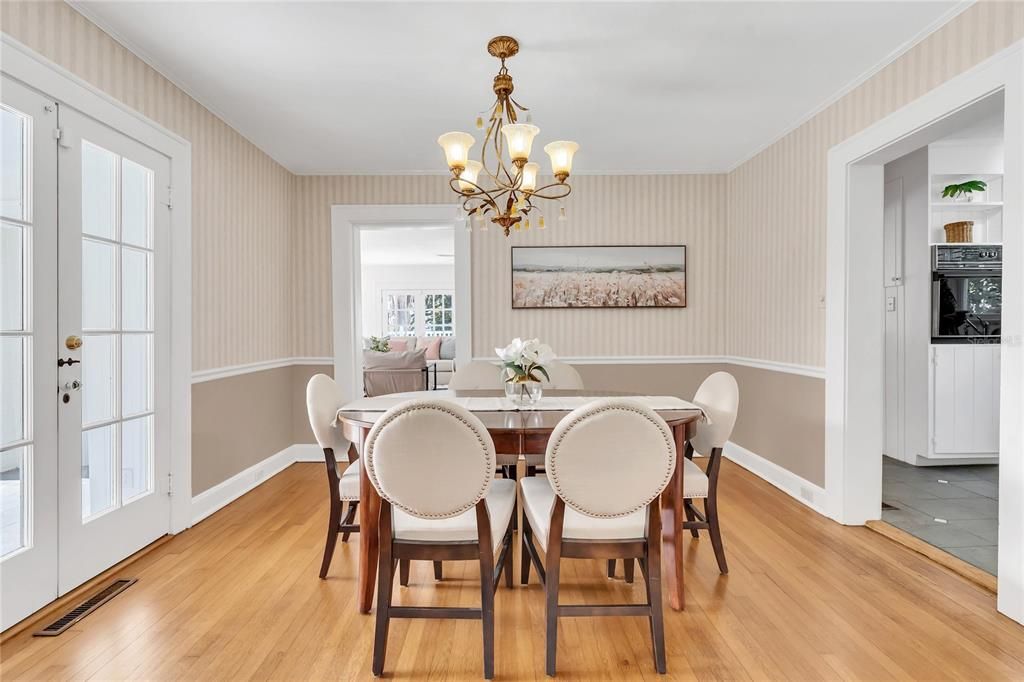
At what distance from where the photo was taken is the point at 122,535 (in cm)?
268

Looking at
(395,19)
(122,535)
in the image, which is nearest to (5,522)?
(122,535)

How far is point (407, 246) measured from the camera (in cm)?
955

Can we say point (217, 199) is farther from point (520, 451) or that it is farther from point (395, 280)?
point (395, 280)

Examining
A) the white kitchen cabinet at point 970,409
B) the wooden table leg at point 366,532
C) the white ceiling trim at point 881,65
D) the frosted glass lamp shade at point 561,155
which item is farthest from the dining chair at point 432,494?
the white kitchen cabinet at point 970,409

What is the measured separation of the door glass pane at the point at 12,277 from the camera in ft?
6.72

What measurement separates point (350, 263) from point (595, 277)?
210 centimetres

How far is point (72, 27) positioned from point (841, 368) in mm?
4091

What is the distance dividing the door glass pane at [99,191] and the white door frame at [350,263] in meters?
2.21

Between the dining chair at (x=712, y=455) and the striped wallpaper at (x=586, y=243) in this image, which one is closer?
the dining chair at (x=712, y=455)

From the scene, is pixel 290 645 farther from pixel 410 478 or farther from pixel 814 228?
pixel 814 228

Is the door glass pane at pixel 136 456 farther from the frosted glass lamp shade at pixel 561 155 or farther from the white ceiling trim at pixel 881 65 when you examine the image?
the white ceiling trim at pixel 881 65

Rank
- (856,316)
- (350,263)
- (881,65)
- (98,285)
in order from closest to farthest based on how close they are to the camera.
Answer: (98,285)
(881,65)
(856,316)
(350,263)

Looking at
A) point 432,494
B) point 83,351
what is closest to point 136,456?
point 83,351

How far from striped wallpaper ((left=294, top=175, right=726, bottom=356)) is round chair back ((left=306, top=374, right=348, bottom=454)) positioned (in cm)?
232
